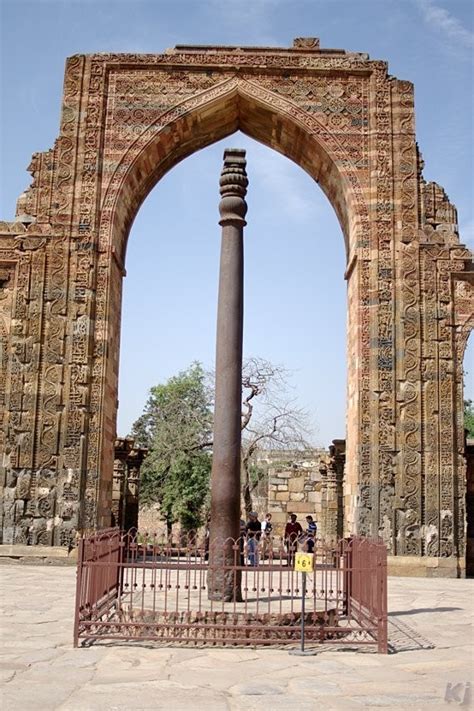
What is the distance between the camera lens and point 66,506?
12.5 metres

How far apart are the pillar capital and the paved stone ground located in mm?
3867

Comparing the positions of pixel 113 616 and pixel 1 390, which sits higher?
pixel 1 390

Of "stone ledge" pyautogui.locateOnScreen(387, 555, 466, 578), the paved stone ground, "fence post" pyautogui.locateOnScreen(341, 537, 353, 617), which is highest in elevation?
"fence post" pyautogui.locateOnScreen(341, 537, 353, 617)

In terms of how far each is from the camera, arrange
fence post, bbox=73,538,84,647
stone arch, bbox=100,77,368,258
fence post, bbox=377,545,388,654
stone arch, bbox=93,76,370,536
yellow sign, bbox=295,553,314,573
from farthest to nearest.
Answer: stone arch, bbox=100,77,368,258 < stone arch, bbox=93,76,370,536 < yellow sign, bbox=295,553,314,573 < fence post, bbox=377,545,388,654 < fence post, bbox=73,538,84,647

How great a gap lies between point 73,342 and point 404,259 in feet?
18.1

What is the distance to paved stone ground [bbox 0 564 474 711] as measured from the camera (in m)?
4.20

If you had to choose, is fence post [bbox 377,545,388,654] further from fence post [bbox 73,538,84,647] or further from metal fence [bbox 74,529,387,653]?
fence post [bbox 73,538,84,647]

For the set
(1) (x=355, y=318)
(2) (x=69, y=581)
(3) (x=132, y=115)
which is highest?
(3) (x=132, y=115)

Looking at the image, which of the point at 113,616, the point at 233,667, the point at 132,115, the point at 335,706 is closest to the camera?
the point at 335,706

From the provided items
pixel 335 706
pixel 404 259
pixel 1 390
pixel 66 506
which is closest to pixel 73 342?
pixel 1 390

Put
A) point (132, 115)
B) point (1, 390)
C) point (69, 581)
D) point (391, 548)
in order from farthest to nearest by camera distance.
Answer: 1. point (132, 115)
2. point (1, 390)
3. point (391, 548)
4. point (69, 581)

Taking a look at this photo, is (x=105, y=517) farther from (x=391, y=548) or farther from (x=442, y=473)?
(x=442, y=473)

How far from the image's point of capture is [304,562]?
19.5 ft

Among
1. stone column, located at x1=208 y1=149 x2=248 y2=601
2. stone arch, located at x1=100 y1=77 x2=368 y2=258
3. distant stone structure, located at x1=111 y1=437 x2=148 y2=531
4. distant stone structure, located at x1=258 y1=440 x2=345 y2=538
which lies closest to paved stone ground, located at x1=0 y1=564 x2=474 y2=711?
stone column, located at x1=208 y1=149 x2=248 y2=601
